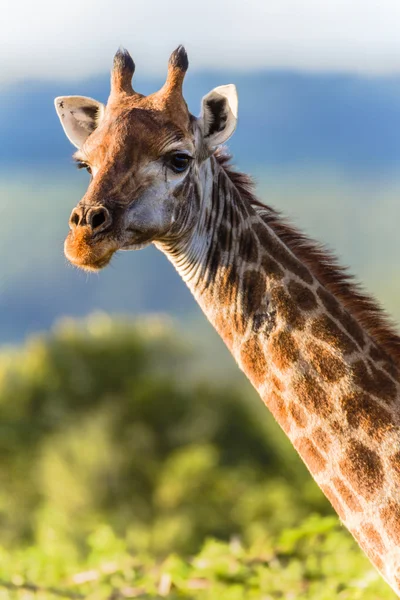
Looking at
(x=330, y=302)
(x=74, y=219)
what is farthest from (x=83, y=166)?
(x=330, y=302)

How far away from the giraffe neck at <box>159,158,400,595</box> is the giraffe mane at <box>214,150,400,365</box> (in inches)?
2.0

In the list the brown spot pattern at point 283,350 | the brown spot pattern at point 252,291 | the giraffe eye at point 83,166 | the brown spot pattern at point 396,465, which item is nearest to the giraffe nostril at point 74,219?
the giraffe eye at point 83,166

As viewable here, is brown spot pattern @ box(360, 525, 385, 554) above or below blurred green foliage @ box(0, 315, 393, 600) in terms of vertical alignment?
above

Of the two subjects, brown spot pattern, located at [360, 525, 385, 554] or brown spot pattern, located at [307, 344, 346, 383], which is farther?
brown spot pattern, located at [307, 344, 346, 383]

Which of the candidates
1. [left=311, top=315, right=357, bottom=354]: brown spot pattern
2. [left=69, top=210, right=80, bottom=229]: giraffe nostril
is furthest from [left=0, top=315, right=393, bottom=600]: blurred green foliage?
[left=69, top=210, right=80, bottom=229]: giraffe nostril

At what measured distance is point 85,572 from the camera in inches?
161

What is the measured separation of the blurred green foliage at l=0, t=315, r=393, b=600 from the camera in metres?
13.0

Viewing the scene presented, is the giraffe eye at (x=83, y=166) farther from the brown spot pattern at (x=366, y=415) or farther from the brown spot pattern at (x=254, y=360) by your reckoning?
the brown spot pattern at (x=366, y=415)

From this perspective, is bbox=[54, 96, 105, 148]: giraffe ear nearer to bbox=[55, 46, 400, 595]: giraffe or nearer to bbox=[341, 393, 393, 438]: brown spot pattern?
bbox=[55, 46, 400, 595]: giraffe

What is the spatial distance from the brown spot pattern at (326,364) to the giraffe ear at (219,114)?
783 millimetres

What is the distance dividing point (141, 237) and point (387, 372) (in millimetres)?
886

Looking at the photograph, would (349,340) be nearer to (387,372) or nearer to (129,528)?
(387,372)

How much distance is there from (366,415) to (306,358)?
0.83ft

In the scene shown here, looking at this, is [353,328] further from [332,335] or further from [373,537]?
[373,537]
